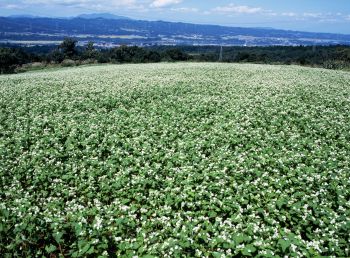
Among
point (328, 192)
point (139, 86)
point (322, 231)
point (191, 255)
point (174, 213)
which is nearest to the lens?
point (191, 255)

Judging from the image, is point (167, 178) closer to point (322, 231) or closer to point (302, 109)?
point (322, 231)

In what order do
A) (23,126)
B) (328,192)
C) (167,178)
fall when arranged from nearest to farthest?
(328,192), (167,178), (23,126)

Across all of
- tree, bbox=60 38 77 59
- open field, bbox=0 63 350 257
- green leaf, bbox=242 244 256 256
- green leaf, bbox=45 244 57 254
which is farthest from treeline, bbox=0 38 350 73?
green leaf, bbox=45 244 57 254

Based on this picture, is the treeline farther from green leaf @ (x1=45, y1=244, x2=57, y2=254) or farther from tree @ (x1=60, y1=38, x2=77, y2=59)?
green leaf @ (x1=45, y1=244, x2=57, y2=254)

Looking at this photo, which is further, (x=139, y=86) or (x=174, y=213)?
(x=139, y=86)

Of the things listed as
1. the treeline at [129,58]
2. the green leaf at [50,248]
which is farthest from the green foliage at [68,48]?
the green leaf at [50,248]

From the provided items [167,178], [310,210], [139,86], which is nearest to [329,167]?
[310,210]

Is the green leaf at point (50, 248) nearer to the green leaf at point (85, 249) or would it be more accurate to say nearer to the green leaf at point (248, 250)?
the green leaf at point (85, 249)

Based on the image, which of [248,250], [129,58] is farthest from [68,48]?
[248,250]
